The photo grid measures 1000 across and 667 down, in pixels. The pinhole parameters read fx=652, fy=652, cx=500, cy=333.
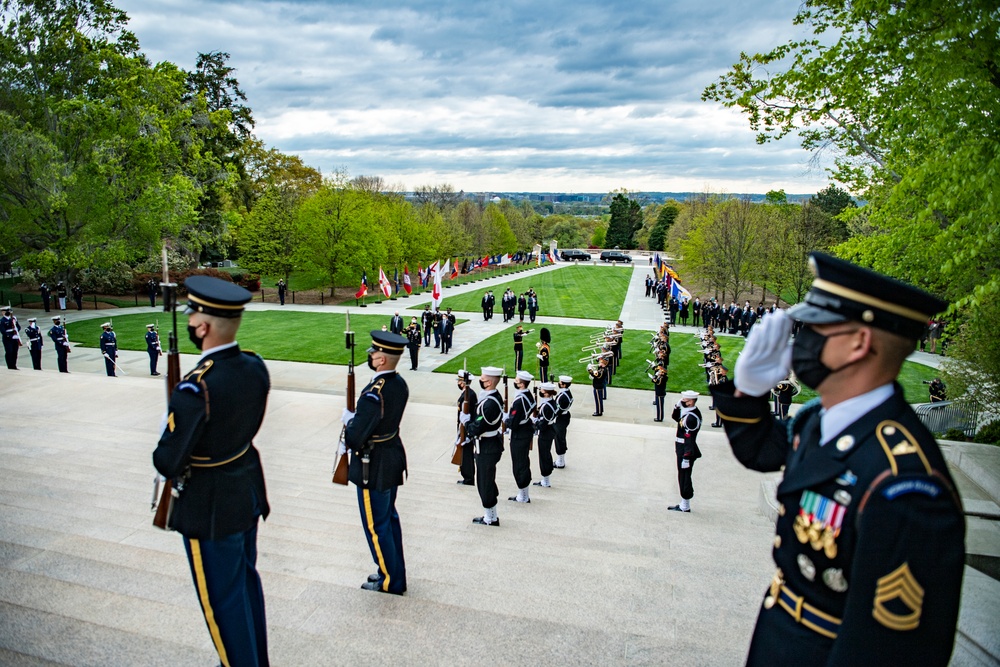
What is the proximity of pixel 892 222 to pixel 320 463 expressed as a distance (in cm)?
1122

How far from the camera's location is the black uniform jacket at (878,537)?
197 cm

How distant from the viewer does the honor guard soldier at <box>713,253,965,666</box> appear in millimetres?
1987

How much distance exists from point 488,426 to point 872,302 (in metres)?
6.04

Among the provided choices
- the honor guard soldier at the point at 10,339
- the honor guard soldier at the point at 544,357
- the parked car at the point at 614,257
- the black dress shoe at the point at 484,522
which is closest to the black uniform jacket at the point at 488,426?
the black dress shoe at the point at 484,522

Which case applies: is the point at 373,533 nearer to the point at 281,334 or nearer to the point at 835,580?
the point at 835,580

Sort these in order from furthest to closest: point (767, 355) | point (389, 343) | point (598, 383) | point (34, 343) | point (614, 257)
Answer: point (614, 257) < point (34, 343) < point (598, 383) < point (389, 343) < point (767, 355)

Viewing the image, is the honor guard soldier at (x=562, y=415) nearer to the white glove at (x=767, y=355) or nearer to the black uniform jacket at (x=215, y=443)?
the black uniform jacket at (x=215, y=443)

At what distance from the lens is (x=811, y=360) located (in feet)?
7.79

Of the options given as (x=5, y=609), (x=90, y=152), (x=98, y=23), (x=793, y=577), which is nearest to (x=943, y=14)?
(x=793, y=577)

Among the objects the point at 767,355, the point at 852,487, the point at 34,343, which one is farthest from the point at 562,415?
the point at 34,343

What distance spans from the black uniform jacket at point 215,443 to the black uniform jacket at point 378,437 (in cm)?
142

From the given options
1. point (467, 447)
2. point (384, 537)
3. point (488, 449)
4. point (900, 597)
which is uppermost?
point (900, 597)

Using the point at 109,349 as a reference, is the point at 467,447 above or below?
above

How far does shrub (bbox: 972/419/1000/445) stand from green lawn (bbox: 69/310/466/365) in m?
17.1
